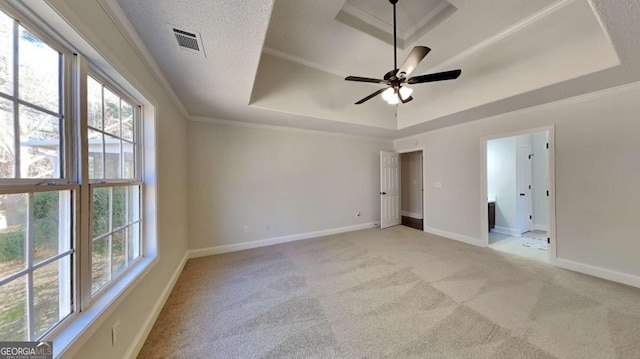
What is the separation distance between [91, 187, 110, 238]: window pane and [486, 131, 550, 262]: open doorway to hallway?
5947 millimetres

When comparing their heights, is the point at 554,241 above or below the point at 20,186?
below

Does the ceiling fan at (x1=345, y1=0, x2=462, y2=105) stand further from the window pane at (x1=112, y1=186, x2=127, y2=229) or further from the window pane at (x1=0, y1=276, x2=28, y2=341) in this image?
the window pane at (x1=0, y1=276, x2=28, y2=341)

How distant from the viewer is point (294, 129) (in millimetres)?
4254

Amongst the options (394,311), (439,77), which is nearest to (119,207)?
(394,311)

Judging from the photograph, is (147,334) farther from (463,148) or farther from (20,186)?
(463,148)

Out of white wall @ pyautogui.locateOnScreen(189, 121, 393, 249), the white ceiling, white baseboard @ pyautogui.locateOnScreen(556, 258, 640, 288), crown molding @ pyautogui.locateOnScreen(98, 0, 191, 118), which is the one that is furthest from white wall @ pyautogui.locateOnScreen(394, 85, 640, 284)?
crown molding @ pyautogui.locateOnScreen(98, 0, 191, 118)

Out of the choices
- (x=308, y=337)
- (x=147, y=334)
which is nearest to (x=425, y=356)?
(x=308, y=337)

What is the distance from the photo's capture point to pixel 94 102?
1361mm

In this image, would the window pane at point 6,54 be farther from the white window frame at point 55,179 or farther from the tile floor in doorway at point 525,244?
the tile floor in doorway at point 525,244

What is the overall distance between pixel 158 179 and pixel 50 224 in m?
1.20

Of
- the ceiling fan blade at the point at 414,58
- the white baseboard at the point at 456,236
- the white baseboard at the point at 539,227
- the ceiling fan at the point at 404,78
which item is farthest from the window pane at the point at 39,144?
the white baseboard at the point at 539,227

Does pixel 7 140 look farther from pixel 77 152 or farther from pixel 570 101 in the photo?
pixel 570 101

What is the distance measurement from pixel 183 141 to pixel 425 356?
3.85 metres

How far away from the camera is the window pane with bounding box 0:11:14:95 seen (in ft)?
2.67
